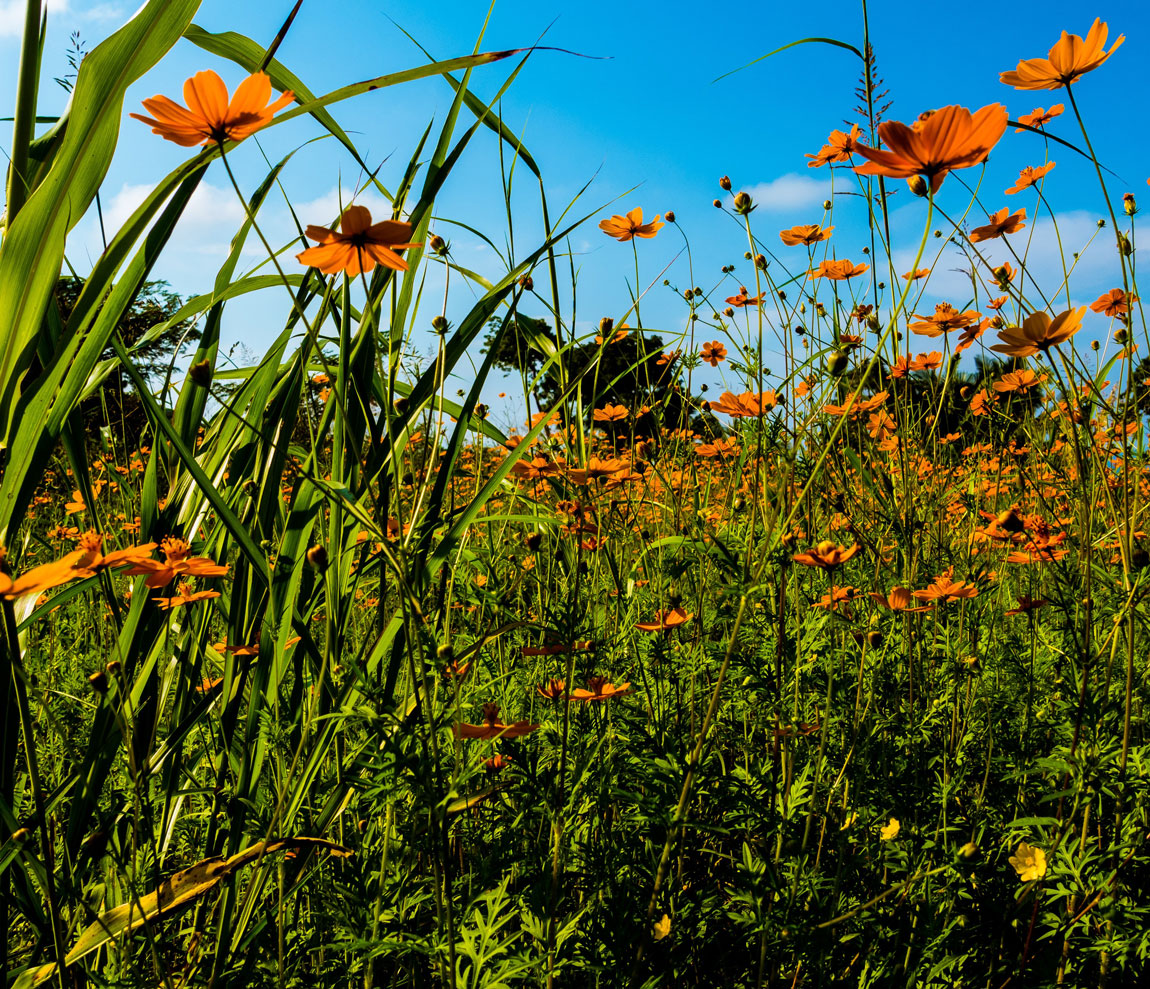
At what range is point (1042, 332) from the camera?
90cm

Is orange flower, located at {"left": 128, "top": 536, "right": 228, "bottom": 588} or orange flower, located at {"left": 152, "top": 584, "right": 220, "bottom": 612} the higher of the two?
orange flower, located at {"left": 128, "top": 536, "right": 228, "bottom": 588}

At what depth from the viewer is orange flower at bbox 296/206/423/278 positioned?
0.63m

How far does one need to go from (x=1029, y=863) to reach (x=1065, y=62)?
105cm

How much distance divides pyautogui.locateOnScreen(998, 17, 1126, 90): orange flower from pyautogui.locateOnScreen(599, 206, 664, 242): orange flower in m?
0.58

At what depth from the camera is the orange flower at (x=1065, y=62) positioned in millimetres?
980

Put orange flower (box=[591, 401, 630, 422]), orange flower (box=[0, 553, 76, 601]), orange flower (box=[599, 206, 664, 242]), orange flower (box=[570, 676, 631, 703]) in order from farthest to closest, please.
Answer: orange flower (box=[591, 401, 630, 422])
orange flower (box=[599, 206, 664, 242])
orange flower (box=[570, 676, 631, 703])
orange flower (box=[0, 553, 76, 601])

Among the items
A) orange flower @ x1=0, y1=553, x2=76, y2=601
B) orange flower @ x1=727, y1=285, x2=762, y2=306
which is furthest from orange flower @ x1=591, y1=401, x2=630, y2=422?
orange flower @ x1=0, y1=553, x2=76, y2=601


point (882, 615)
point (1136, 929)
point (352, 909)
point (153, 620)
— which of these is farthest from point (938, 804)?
point (153, 620)

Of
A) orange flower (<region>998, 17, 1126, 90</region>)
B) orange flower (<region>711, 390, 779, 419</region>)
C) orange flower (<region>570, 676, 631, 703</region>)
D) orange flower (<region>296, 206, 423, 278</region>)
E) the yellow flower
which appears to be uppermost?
orange flower (<region>998, 17, 1126, 90</region>)

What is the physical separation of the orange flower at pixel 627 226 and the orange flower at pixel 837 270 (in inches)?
15.1

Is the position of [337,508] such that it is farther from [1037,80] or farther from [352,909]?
[1037,80]

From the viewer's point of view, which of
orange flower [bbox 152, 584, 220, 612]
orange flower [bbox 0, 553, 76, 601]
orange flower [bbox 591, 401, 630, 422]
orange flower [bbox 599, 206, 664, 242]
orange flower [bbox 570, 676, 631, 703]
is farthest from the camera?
orange flower [bbox 591, 401, 630, 422]

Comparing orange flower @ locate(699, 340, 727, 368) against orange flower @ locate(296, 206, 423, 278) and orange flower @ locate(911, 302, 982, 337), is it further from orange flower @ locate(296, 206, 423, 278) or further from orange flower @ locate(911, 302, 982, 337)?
orange flower @ locate(296, 206, 423, 278)

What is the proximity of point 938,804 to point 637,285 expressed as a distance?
90cm
